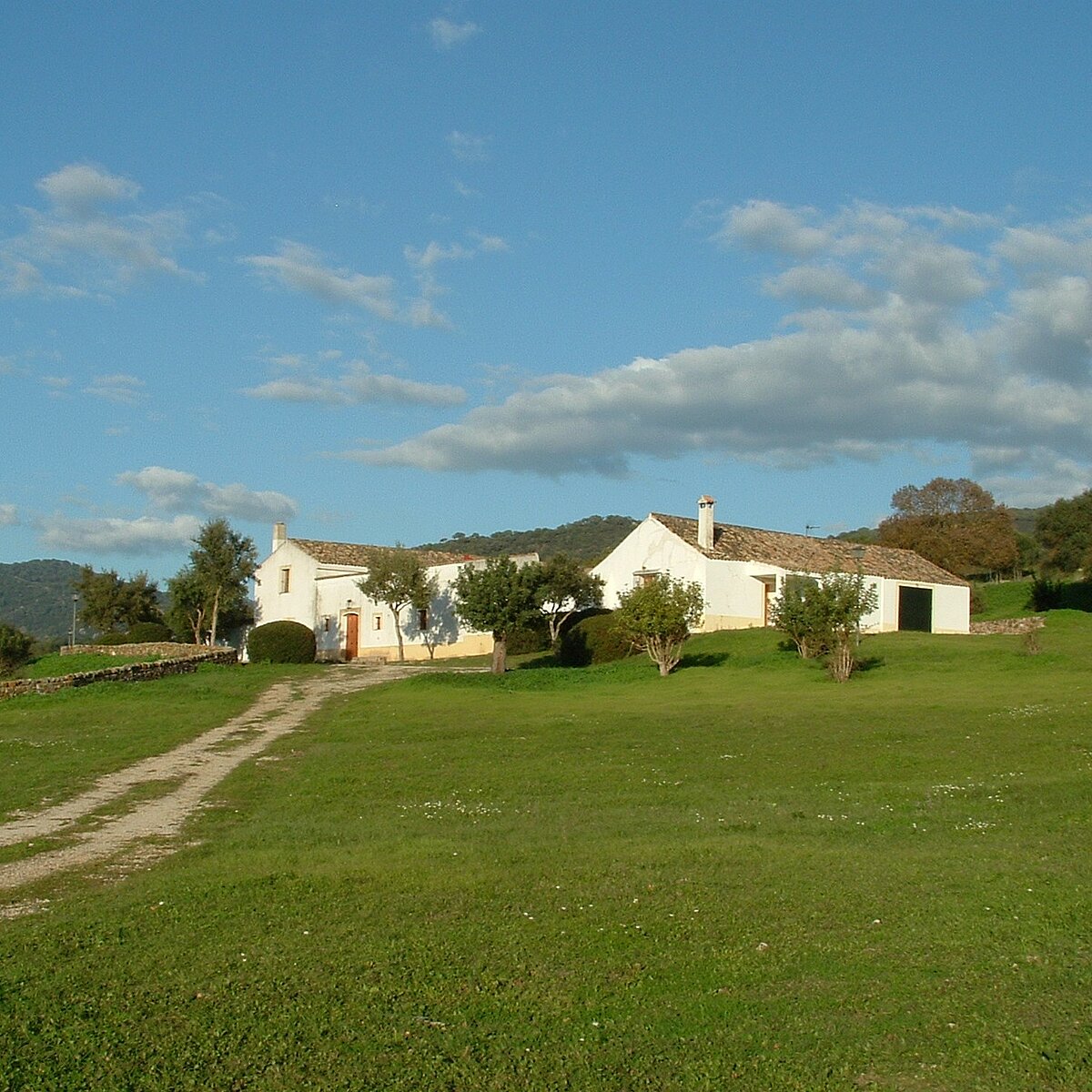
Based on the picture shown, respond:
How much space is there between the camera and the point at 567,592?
54.4 m

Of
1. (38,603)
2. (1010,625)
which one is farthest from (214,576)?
(38,603)

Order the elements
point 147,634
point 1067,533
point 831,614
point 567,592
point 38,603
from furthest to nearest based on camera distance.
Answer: point 38,603, point 1067,533, point 147,634, point 567,592, point 831,614

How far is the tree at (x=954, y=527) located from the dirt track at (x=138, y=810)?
177 ft

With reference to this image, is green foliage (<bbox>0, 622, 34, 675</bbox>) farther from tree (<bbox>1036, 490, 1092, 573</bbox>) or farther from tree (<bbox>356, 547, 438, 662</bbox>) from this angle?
tree (<bbox>1036, 490, 1092, 573</bbox>)

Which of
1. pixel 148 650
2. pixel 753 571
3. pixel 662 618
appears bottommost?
pixel 148 650

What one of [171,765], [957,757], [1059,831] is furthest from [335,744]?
[1059,831]

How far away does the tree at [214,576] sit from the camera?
59347 mm

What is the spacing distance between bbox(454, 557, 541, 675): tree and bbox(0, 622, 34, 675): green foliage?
56.2 ft

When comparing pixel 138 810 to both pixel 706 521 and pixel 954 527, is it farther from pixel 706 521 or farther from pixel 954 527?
pixel 954 527

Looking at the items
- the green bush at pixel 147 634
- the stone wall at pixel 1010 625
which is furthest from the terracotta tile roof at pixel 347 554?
the stone wall at pixel 1010 625

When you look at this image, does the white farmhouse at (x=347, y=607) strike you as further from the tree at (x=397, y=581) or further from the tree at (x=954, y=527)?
the tree at (x=954, y=527)

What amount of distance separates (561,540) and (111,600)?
7558 centimetres

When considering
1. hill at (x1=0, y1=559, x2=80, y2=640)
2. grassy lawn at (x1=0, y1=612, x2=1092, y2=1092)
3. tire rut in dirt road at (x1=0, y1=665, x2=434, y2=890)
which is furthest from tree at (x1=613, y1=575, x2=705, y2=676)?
hill at (x1=0, y1=559, x2=80, y2=640)

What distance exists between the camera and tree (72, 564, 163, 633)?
68062mm
